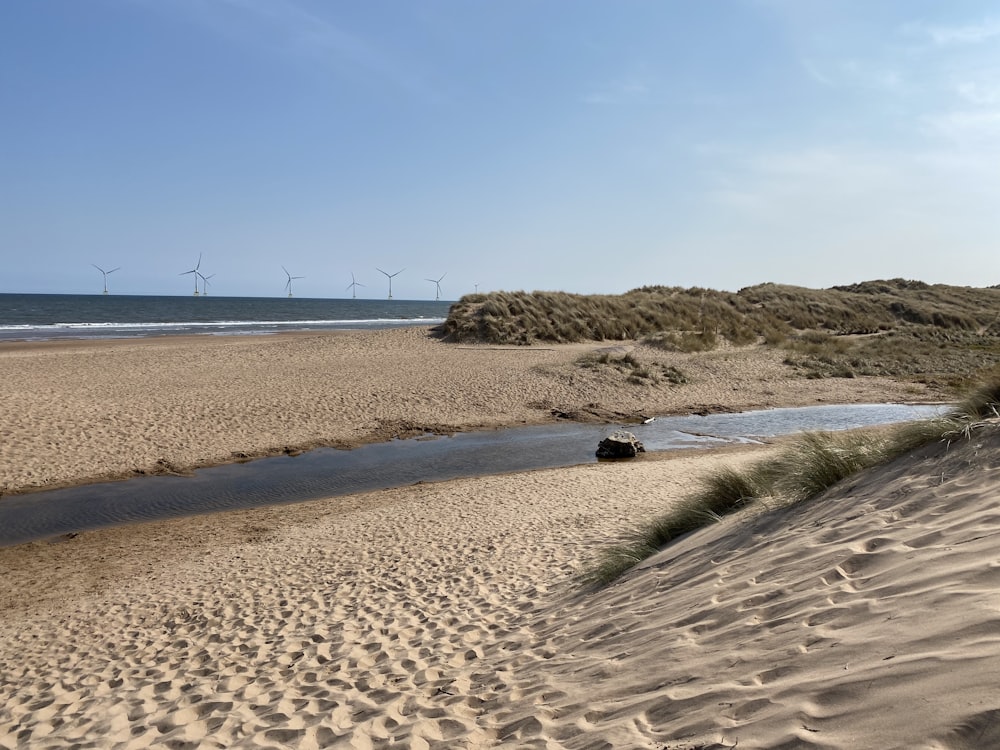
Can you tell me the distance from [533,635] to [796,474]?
9.62 feet

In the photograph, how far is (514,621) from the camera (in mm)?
5500

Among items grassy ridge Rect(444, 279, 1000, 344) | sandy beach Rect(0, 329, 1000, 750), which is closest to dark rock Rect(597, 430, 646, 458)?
sandy beach Rect(0, 329, 1000, 750)

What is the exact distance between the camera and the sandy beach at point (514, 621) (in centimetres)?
278

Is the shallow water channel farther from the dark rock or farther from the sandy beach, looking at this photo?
A: the sandy beach

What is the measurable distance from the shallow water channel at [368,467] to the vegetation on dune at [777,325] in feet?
29.5

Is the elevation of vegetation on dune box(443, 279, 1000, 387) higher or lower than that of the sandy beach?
higher

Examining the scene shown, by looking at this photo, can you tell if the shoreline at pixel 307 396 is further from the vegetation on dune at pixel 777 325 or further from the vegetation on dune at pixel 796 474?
the vegetation on dune at pixel 796 474

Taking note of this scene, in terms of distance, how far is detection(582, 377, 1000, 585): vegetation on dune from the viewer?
574 centimetres

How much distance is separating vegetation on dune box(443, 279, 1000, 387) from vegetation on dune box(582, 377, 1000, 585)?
19647mm

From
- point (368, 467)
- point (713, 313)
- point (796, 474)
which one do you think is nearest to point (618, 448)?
point (368, 467)

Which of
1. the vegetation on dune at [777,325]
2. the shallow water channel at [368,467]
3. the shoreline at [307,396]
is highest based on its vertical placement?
the vegetation on dune at [777,325]

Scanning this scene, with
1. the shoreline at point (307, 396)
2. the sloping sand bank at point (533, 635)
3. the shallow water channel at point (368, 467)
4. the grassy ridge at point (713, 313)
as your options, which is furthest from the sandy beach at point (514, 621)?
the grassy ridge at point (713, 313)

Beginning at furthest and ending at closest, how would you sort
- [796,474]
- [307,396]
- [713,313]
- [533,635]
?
[713,313] → [307,396] → [796,474] → [533,635]

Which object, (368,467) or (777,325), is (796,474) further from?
(777,325)
